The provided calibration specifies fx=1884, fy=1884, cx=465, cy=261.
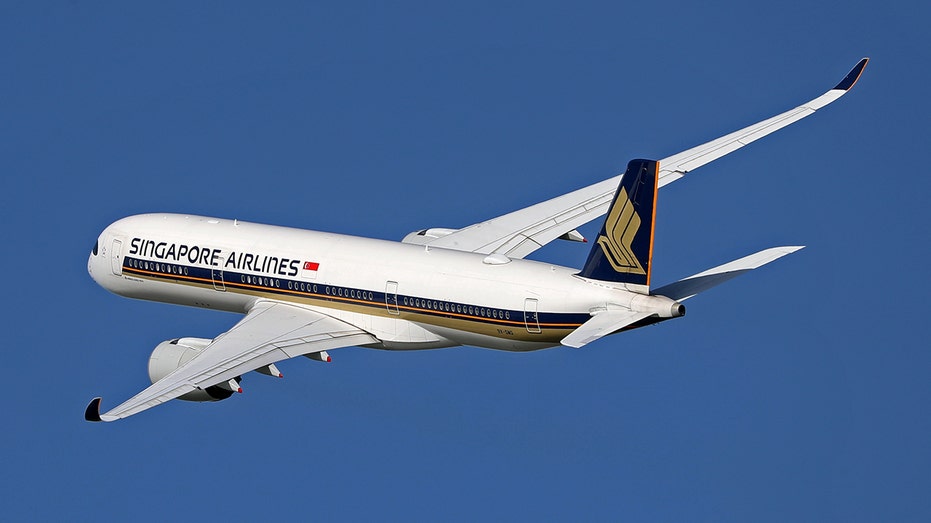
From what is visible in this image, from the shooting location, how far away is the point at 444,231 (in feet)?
287

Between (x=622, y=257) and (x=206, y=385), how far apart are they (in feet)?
55.5

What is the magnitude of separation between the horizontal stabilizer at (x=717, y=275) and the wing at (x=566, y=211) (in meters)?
12.7

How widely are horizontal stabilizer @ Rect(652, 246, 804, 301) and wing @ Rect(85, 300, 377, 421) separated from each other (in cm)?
1364

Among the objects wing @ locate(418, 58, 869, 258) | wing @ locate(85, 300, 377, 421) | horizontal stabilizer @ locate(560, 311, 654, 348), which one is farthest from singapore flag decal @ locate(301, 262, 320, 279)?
horizontal stabilizer @ locate(560, 311, 654, 348)

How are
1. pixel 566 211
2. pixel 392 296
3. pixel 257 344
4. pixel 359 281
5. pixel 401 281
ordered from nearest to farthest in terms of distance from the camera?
pixel 257 344 → pixel 401 281 → pixel 392 296 → pixel 359 281 → pixel 566 211

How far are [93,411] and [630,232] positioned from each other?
69.4 feet

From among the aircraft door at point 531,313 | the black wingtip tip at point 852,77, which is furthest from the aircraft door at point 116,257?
the black wingtip tip at point 852,77

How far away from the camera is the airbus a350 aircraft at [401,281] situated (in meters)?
71.8

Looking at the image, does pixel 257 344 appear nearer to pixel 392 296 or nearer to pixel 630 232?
pixel 392 296

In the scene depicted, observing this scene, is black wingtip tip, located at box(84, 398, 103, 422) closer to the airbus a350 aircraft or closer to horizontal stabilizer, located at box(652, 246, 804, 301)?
the airbus a350 aircraft

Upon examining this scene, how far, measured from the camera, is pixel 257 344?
252 feet

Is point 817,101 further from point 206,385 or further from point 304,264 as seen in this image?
point 206,385

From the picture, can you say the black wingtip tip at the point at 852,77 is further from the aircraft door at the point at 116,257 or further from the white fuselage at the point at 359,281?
the aircraft door at the point at 116,257

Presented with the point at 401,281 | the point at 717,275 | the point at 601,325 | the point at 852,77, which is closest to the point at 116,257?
the point at 401,281
